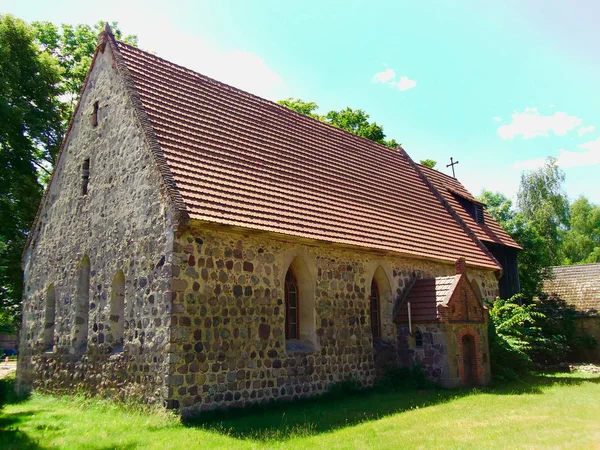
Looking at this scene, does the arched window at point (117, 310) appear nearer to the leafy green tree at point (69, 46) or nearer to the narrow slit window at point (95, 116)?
the narrow slit window at point (95, 116)

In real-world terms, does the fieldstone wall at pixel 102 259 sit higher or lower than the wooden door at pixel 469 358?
higher

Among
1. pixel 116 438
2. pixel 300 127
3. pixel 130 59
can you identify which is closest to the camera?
pixel 116 438

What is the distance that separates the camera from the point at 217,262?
423 inches

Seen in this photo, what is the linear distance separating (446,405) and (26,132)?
20079 millimetres

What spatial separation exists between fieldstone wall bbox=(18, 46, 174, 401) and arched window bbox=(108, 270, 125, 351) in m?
0.05

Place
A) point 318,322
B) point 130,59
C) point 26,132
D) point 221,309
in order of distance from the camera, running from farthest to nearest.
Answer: point 26,132 → point 130,59 → point 318,322 → point 221,309

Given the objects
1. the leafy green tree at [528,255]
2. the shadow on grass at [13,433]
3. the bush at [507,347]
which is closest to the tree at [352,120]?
the leafy green tree at [528,255]

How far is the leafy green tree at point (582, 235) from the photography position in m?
50.3

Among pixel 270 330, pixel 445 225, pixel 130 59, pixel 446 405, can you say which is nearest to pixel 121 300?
pixel 270 330

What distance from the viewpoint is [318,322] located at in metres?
12.6

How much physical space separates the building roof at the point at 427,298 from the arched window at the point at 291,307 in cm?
365

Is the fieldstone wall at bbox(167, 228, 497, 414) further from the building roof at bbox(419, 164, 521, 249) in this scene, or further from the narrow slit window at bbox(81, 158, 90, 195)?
the building roof at bbox(419, 164, 521, 249)

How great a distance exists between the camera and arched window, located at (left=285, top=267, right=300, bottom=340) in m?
12.5

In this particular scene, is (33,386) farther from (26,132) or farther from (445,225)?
(445,225)
